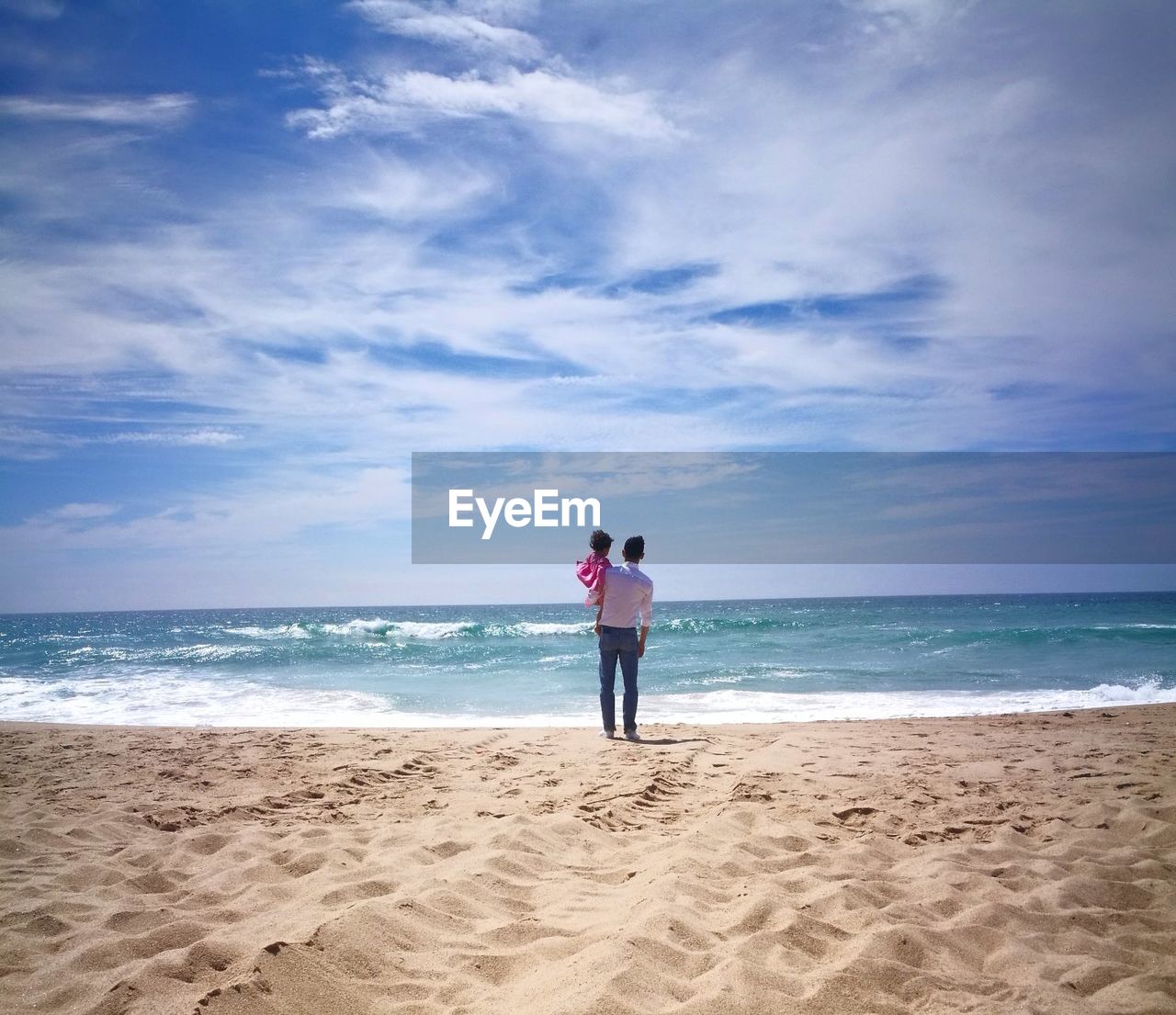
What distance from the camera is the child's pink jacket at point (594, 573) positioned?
813 cm

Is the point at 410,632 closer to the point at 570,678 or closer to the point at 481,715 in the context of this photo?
the point at 570,678

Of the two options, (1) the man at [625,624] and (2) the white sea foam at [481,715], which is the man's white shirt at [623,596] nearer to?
(1) the man at [625,624]

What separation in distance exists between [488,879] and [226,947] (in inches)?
47.0

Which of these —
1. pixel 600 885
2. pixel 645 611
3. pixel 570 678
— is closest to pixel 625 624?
pixel 645 611

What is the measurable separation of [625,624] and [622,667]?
47 cm

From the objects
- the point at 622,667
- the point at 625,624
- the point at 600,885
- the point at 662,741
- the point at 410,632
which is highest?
the point at 625,624

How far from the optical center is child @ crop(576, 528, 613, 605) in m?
8.12

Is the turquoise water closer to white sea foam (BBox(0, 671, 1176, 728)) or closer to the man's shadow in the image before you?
white sea foam (BBox(0, 671, 1176, 728))

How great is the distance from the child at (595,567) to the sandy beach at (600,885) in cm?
199

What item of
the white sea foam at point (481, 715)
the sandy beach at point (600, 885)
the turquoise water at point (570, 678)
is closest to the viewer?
the sandy beach at point (600, 885)

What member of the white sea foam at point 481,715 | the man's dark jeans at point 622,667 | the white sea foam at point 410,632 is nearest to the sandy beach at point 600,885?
the man's dark jeans at point 622,667

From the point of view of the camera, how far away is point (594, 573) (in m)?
8.20

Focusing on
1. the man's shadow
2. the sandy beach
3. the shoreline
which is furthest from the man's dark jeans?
the sandy beach

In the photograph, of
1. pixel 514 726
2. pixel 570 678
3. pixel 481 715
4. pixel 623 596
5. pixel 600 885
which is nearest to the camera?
pixel 600 885
